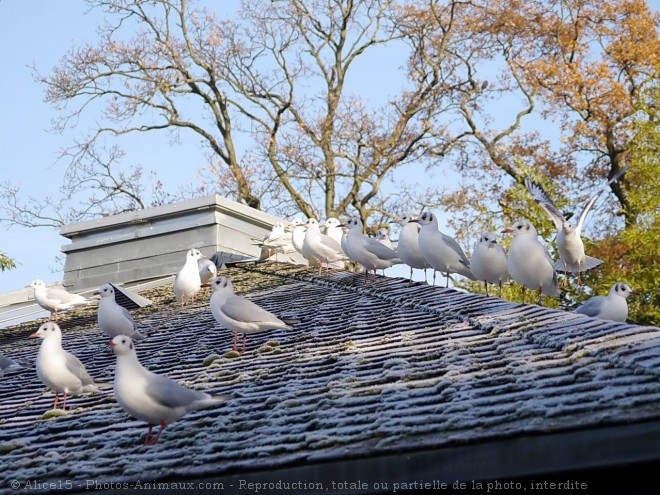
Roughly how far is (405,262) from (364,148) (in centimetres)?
1614

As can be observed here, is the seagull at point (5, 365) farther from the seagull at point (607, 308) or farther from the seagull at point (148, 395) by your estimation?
the seagull at point (607, 308)

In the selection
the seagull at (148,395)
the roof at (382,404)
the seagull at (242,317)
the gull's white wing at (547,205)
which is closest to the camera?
the roof at (382,404)

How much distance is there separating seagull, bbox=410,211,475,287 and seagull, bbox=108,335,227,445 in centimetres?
430

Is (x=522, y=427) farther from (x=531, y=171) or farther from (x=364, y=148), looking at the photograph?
(x=364, y=148)

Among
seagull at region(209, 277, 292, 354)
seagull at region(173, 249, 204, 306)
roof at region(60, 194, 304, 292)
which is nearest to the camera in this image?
seagull at region(209, 277, 292, 354)

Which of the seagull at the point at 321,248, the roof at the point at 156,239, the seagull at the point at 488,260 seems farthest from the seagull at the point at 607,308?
the roof at the point at 156,239

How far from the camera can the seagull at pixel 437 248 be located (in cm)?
916

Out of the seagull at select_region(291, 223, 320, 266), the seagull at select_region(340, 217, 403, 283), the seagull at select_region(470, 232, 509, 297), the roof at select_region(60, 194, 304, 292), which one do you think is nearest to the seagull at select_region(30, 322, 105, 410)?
the seagull at select_region(470, 232, 509, 297)

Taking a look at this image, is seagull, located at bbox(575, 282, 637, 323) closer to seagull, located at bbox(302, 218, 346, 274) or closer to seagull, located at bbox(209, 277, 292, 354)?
seagull, located at bbox(209, 277, 292, 354)

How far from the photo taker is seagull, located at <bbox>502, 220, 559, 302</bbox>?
8578mm

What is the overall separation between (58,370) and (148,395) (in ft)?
5.92

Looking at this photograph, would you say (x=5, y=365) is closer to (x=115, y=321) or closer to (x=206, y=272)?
(x=115, y=321)

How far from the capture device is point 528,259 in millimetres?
8594

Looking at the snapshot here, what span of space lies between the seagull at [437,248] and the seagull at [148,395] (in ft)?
14.1
